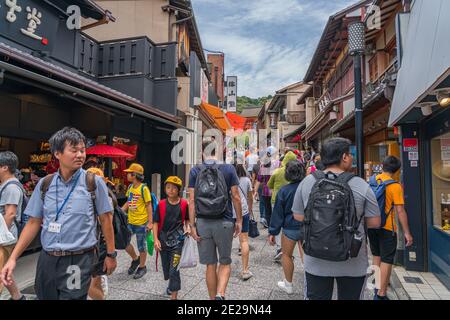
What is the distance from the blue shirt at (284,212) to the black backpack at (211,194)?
1024 millimetres

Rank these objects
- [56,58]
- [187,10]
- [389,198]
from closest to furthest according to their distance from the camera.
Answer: [389,198] < [56,58] < [187,10]

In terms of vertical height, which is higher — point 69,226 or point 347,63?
point 347,63

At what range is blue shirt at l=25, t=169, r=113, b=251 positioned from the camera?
233 centimetres

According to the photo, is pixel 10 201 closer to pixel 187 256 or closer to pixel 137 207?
pixel 137 207

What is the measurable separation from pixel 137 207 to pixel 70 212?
2556 mm

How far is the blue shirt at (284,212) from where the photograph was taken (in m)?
3.99

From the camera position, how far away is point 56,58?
8.13 meters

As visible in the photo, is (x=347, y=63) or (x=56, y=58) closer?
(x=56, y=58)

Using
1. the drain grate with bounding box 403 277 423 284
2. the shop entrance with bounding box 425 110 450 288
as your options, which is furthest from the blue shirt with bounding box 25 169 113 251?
the shop entrance with bounding box 425 110 450 288

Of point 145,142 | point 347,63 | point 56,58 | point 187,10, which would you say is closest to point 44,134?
point 56,58

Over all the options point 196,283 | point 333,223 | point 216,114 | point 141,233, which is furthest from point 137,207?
point 216,114

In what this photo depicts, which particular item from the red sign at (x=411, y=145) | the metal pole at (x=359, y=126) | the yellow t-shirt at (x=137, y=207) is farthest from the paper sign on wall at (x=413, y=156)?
the yellow t-shirt at (x=137, y=207)
